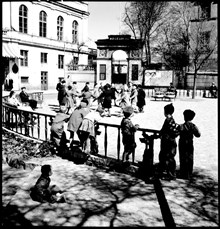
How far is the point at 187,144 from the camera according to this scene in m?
6.30

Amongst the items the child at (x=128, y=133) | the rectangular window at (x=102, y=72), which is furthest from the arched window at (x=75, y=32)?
the child at (x=128, y=133)

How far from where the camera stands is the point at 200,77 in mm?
37188

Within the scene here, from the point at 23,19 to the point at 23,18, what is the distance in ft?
0.37

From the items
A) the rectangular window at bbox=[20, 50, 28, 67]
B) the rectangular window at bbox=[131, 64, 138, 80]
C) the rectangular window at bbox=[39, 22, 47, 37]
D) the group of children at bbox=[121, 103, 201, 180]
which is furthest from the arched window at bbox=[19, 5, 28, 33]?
the group of children at bbox=[121, 103, 201, 180]

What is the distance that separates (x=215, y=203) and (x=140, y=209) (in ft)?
4.48

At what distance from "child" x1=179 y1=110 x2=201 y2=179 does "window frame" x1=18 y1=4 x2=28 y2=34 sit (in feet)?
108

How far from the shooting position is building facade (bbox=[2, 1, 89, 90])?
33750mm

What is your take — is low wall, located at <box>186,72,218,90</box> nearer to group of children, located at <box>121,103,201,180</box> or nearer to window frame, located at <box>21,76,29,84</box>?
window frame, located at <box>21,76,29,84</box>

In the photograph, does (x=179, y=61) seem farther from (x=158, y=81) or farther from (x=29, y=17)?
(x=29, y=17)

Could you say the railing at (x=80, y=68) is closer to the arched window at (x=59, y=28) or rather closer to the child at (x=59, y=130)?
the arched window at (x=59, y=28)

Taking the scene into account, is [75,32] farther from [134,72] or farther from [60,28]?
[134,72]

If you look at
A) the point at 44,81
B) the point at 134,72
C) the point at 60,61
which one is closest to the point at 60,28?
the point at 60,61

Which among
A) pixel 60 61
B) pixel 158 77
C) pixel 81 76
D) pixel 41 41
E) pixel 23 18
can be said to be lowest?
pixel 158 77

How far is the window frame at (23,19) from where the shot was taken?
34844mm
